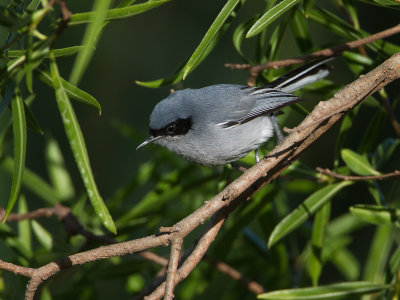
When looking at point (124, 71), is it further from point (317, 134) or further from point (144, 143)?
point (317, 134)

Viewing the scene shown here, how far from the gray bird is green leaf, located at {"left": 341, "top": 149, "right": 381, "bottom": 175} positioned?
434mm

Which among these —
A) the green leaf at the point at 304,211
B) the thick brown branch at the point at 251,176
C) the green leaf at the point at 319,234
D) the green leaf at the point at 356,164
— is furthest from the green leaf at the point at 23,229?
the green leaf at the point at 356,164

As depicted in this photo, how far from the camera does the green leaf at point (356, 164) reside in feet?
5.31

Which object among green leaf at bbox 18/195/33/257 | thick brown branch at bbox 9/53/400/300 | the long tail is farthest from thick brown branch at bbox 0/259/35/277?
the long tail

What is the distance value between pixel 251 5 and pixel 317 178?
279 centimetres

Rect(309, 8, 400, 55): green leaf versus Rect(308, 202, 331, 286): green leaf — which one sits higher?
Rect(309, 8, 400, 55): green leaf

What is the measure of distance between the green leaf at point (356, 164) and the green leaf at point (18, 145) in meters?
Answer: 0.96

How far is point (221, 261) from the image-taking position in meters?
1.96

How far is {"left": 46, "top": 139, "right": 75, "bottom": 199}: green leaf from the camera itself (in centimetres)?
221

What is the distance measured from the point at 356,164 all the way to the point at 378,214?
17 centimetres

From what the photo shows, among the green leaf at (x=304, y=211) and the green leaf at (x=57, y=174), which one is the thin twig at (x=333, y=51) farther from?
the green leaf at (x=57, y=174)

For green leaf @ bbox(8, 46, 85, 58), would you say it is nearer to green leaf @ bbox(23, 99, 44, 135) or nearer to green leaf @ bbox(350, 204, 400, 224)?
green leaf @ bbox(23, 99, 44, 135)

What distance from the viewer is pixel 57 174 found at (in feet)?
7.39

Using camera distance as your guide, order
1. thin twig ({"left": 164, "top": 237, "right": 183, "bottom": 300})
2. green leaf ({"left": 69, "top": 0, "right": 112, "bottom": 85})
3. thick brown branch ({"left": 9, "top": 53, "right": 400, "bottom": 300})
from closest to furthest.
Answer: green leaf ({"left": 69, "top": 0, "right": 112, "bottom": 85}) → thin twig ({"left": 164, "top": 237, "right": 183, "bottom": 300}) → thick brown branch ({"left": 9, "top": 53, "right": 400, "bottom": 300})
